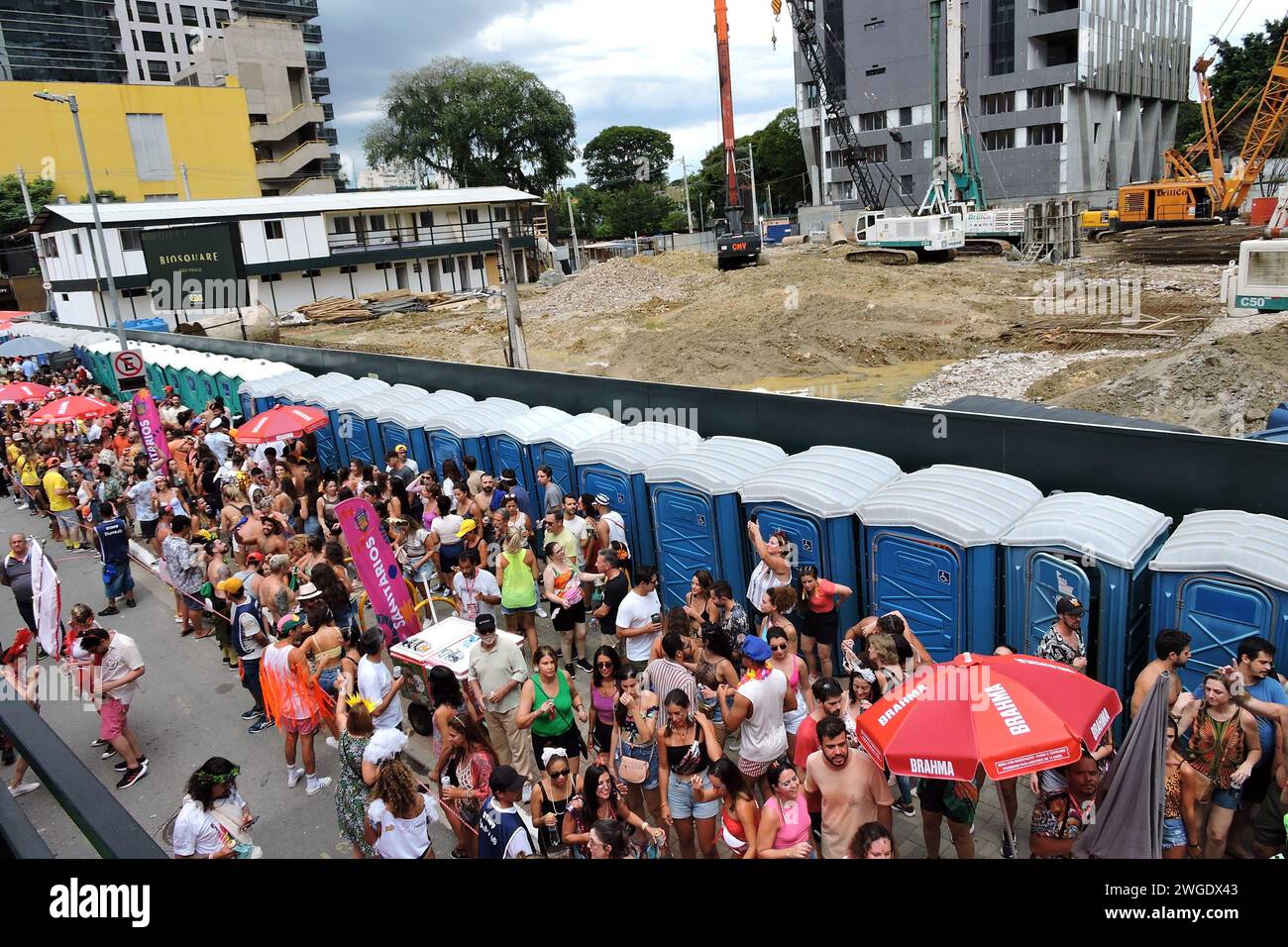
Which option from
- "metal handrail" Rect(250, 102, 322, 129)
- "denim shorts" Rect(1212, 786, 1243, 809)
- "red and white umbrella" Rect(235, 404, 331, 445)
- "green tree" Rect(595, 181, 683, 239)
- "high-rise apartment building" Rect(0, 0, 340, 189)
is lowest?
"denim shorts" Rect(1212, 786, 1243, 809)

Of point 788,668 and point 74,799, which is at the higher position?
point 74,799

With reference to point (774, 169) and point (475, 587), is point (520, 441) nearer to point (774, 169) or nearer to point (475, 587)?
point (475, 587)

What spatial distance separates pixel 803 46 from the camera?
49.2 meters

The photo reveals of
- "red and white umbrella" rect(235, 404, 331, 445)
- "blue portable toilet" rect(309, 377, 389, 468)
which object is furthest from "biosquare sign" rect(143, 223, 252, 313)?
"red and white umbrella" rect(235, 404, 331, 445)

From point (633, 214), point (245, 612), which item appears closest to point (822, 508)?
point (245, 612)

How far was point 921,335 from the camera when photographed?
2661cm

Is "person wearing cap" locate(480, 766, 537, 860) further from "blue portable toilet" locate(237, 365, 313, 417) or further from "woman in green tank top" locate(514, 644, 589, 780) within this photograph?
"blue portable toilet" locate(237, 365, 313, 417)

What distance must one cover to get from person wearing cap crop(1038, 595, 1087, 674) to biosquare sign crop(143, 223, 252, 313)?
27036mm

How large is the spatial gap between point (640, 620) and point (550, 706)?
51.1 inches

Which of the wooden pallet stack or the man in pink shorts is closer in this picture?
the man in pink shorts

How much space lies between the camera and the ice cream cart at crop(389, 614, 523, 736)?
7191 millimetres
